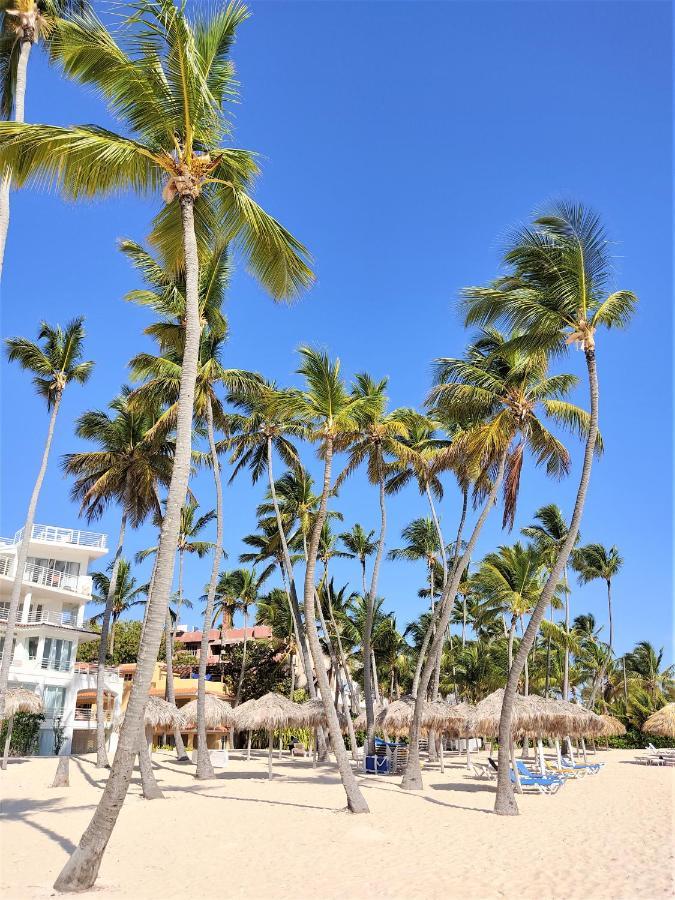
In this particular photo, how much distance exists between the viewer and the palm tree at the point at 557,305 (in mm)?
13188

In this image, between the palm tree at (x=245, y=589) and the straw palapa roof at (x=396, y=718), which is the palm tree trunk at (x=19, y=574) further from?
the palm tree at (x=245, y=589)

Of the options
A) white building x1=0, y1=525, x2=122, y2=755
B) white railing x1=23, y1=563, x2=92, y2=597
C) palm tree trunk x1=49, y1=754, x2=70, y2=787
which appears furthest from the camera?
white railing x1=23, y1=563, x2=92, y2=597

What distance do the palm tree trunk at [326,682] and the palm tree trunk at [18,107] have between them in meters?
8.21

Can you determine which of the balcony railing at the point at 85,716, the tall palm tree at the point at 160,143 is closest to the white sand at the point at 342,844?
the tall palm tree at the point at 160,143

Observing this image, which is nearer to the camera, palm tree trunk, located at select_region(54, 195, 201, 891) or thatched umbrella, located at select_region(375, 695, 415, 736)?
palm tree trunk, located at select_region(54, 195, 201, 891)

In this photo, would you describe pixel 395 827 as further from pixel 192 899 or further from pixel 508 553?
pixel 508 553

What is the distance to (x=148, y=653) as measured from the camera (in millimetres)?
7676

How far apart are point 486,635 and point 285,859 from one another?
48204mm

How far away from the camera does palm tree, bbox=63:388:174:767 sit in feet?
74.2

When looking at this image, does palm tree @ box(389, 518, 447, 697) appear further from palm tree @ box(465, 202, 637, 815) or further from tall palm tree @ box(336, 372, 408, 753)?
palm tree @ box(465, 202, 637, 815)

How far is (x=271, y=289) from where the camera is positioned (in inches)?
433

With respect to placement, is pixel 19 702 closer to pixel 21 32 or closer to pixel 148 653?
pixel 148 653

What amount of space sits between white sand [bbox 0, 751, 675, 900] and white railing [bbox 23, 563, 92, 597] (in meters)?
14.1

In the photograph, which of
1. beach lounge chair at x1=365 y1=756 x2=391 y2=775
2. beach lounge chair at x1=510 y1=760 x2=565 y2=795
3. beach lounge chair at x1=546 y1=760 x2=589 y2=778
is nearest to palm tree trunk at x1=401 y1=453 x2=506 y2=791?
beach lounge chair at x1=510 y1=760 x2=565 y2=795
